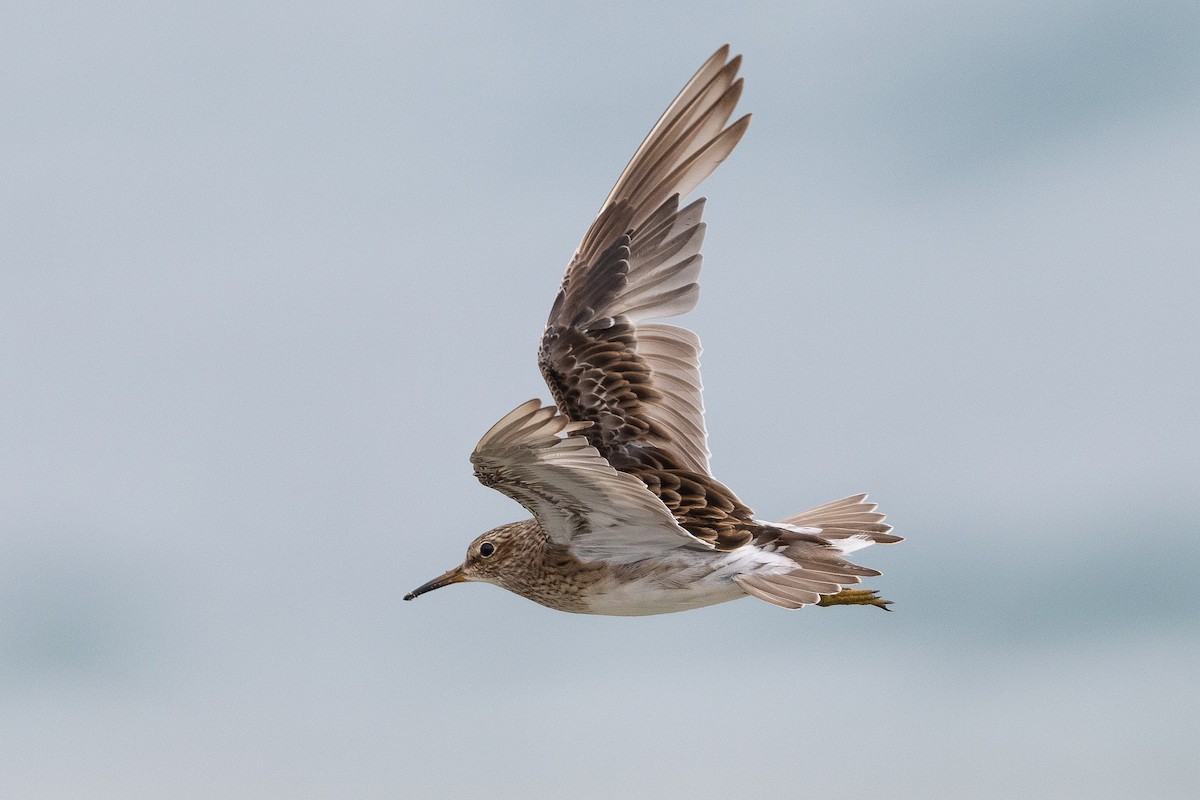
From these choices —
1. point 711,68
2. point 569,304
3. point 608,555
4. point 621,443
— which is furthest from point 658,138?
point 608,555

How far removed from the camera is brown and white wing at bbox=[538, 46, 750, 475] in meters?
9.88

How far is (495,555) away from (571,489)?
1.75 meters

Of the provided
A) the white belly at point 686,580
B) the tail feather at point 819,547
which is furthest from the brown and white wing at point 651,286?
the white belly at point 686,580

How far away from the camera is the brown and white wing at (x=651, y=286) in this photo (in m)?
9.88

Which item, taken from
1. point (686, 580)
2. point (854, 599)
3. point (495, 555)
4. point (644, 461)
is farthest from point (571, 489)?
point (854, 599)

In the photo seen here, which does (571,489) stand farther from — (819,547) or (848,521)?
(848,521)

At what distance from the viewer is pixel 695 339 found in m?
10.2

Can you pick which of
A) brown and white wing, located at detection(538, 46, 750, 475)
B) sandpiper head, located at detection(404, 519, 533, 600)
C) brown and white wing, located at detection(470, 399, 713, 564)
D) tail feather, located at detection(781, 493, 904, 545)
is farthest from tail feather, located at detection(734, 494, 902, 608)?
sandpiper head, located at detection(404, 519, 533, 600)

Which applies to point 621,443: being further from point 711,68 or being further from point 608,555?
point 711,68

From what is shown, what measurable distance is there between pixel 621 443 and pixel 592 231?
5.45 ft

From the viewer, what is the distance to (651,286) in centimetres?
1026

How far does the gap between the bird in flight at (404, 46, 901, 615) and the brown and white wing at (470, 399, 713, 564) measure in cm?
1

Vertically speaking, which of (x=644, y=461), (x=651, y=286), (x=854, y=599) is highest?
(x=651, y=286)

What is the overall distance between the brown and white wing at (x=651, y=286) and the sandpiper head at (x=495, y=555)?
2.83 feet
